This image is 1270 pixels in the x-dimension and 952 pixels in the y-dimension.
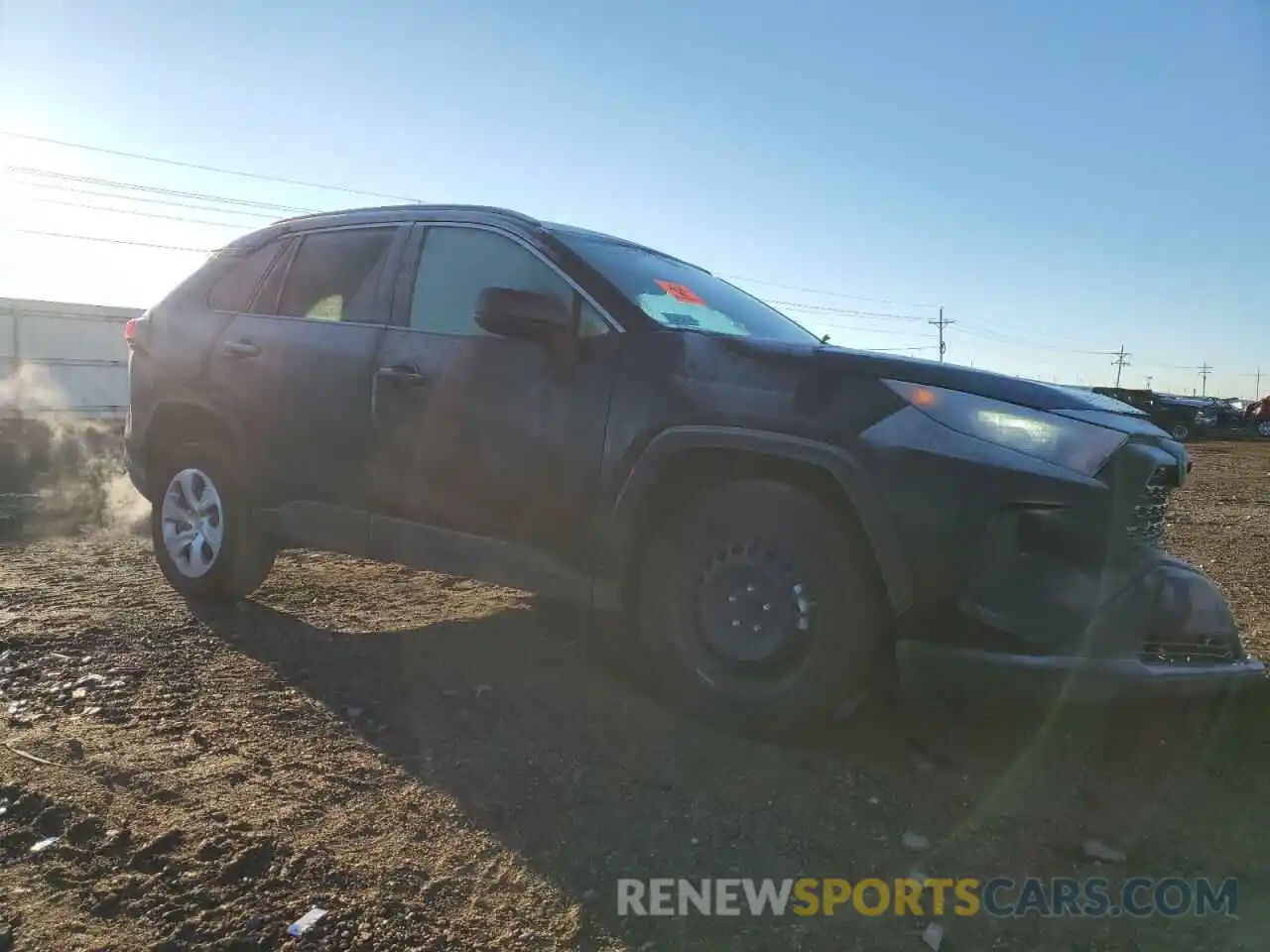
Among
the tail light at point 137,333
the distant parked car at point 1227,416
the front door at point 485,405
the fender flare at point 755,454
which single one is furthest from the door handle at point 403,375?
the distant parked car at point 1227,416

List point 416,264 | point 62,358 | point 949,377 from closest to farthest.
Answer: point 949,377 → point 416,264 → point 62,358

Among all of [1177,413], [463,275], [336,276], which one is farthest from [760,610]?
[1177,413]

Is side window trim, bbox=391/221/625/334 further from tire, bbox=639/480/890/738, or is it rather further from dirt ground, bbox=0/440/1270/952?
dirt ground, bbox=0/440/1270/952

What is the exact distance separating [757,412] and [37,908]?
244cm

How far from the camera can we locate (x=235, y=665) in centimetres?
411

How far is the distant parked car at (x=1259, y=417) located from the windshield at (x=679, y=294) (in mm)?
40948

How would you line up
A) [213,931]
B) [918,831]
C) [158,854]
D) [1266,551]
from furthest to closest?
[1266,551]
[918,831]
[158,854]
[213,931]

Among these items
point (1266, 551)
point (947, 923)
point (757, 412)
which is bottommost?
point (947, 923)

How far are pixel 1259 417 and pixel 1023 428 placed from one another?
4264 cm

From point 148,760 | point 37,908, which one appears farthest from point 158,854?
point 148,760

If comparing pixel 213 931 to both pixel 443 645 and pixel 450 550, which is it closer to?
pixel 450 550

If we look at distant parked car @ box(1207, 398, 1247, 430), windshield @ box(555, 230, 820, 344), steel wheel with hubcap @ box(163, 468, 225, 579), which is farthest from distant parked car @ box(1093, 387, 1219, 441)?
steel wheel with hubcap @ box(163, 468, 225, 579)

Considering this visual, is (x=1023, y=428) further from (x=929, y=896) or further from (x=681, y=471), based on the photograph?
(x=929, y=896)

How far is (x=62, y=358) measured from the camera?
2291 centimetres
